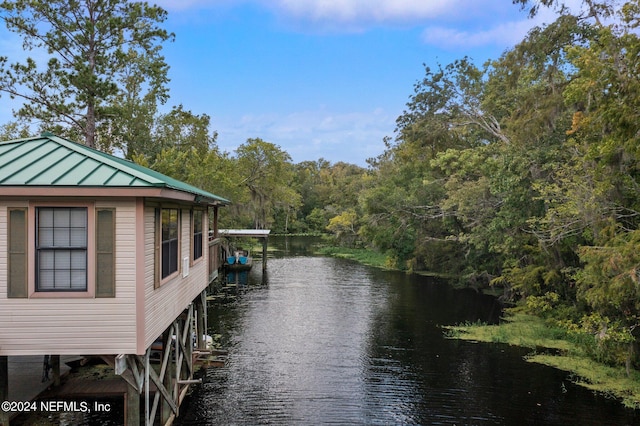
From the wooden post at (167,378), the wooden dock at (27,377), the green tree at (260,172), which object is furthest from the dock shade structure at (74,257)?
the green tree at (260,172)

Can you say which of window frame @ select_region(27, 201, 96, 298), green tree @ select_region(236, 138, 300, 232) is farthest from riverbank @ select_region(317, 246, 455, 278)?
window frame @ select_region(27, 201, 96, 298)

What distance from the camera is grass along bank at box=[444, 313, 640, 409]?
13.6 metres

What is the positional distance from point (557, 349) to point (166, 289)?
46.5 feet

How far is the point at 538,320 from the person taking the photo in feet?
70.6

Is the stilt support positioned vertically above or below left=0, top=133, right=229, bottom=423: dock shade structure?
below

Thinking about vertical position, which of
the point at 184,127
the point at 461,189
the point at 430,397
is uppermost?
the point at 184,127

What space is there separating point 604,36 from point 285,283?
23.8 meters

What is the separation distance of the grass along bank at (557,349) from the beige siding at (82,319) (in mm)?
12137

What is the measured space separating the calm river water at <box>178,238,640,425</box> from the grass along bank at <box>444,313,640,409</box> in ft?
1.73

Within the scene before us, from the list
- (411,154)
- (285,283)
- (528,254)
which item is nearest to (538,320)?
(528,254)

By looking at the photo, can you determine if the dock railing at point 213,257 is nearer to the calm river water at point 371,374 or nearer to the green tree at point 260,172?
the calm river water at point 371,374

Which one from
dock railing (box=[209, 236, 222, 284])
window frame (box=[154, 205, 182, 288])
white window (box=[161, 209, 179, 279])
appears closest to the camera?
window frame (box=[154, 205, 182, 288])

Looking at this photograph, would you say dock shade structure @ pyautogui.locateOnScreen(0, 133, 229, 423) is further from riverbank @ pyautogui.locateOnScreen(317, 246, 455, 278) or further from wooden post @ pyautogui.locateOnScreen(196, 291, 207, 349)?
riverbank @ pyautogui.locateOnScreen(317, 246, 455, 278)

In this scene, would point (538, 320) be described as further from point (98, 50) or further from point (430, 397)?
point (98, 50)
